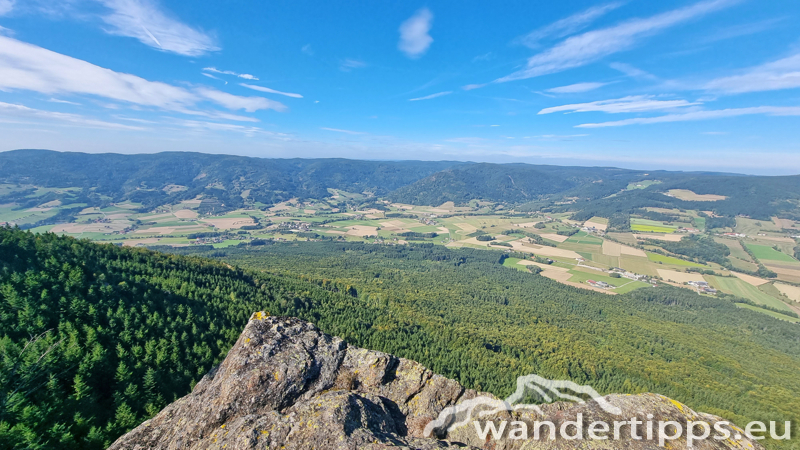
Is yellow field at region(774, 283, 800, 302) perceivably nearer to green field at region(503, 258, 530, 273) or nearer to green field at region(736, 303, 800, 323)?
green field at region(736, 303, 800, 323)

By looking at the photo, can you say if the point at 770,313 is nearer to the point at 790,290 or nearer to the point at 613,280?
the point at 790,290

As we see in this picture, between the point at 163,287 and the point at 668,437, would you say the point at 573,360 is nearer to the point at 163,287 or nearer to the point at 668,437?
the point at 668,437

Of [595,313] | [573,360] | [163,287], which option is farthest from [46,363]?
[595,313]

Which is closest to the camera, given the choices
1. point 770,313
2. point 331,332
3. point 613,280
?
point 331,332

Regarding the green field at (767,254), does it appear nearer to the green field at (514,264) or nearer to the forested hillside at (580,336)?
the forested hillside at (580,336)

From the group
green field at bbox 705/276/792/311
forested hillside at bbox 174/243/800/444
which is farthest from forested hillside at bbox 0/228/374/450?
green field at bbox 705/276/792/311

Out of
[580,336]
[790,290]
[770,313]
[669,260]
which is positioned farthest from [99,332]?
[669,260]
